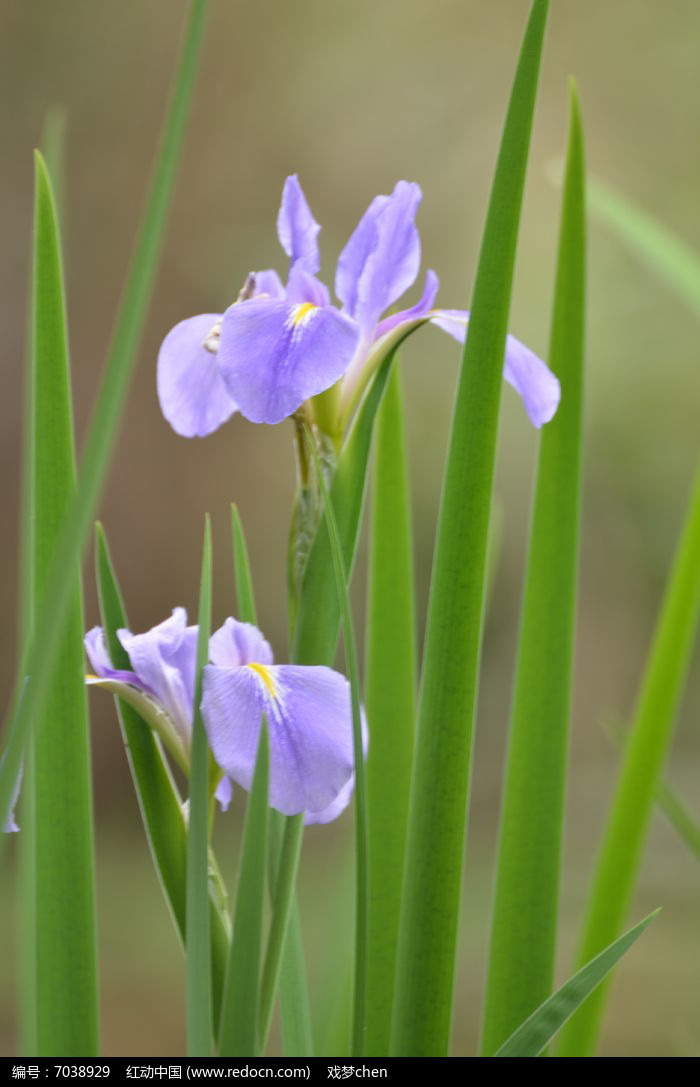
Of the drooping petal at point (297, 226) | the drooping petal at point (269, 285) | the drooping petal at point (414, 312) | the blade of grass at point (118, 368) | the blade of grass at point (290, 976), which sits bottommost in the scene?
the blade of grass at point (290, 976)

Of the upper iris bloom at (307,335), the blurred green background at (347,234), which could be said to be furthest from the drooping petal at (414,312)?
the blurred green background at (347,234)

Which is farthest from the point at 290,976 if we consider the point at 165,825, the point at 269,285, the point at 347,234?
the point at 347,234

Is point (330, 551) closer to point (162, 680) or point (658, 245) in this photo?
point (162, 680)

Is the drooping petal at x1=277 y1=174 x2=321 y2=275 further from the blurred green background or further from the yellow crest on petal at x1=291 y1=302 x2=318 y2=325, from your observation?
the blurred green background

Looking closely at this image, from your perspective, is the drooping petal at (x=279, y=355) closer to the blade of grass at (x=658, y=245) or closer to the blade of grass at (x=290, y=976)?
the blade of grass at (x=290, y=976)
